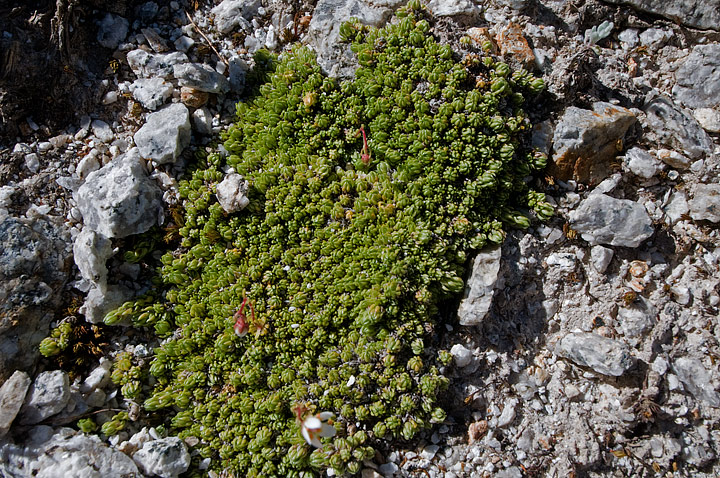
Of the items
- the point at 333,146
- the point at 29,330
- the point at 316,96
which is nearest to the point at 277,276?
the point at 333,146

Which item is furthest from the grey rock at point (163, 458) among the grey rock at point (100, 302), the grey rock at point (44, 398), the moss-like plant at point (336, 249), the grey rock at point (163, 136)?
the grey rock at point (163, 136)

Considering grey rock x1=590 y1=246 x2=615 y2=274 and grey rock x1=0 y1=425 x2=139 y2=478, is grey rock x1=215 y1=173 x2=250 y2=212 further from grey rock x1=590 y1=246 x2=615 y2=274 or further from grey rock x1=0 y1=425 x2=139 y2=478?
grey rock x1=590 y1=246 x2=615 y2=274

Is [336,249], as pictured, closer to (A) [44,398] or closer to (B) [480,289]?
(B) [480,289]

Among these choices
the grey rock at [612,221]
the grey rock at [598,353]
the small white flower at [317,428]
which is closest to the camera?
the small white flower at [317,428]

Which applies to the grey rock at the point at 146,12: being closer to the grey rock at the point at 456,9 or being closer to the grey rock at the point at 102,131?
the grey rock at the point at 102,131

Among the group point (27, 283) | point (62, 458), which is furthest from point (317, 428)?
point (27, 283)

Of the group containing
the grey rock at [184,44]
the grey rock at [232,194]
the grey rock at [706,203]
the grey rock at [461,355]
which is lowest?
the grey rock at [461,355]
